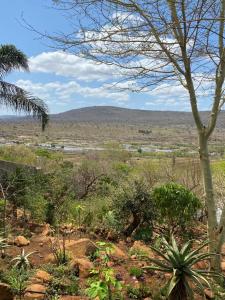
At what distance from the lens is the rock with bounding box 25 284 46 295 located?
235 inches

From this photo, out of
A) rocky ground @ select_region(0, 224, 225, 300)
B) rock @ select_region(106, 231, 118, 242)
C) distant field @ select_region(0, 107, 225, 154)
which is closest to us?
rocky ground @ select_region(0, 224, 225, 300)

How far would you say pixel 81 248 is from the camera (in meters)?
8.23

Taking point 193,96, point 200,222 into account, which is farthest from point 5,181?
point 193,96

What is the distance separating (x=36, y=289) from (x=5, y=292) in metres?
0.55

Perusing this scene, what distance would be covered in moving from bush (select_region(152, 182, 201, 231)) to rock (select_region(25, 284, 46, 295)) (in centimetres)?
441

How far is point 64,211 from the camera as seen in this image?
445 inches

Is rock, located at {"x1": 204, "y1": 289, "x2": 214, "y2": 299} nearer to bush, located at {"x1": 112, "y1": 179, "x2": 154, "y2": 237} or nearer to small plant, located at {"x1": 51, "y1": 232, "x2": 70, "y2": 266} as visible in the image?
small plant, located at {"x1": 51, "y1": 232, "x2": 70, "y2": 266}

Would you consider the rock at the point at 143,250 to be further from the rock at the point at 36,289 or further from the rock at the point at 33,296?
the rock at the point at 33,296

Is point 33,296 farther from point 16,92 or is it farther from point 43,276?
point 16,92

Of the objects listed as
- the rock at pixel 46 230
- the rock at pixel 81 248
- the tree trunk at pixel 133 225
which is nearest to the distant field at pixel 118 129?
the rock at pixel 46 230

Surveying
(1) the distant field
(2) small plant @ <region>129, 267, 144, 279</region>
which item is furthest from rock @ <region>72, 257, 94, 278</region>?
(1) the distant field

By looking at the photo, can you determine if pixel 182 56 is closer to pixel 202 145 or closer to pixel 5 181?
pixel 202 145

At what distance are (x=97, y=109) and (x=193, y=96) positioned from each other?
431 feet

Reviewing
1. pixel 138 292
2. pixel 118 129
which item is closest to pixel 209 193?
pixel 138 292
